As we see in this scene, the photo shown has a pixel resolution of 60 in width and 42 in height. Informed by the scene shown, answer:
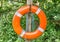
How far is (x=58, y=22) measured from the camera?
20.3 feet

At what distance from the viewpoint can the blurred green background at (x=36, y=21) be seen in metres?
5.93

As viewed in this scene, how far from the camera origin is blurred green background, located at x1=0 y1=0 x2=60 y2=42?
5.93 metres

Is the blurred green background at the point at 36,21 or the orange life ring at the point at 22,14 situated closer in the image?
the orange life ring at the point at 22,14

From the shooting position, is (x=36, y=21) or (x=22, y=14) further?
(x=36, y=21)

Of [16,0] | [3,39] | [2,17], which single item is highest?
[16,0]

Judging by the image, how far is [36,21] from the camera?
626 centimetres

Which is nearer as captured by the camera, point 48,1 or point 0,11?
point 48,1

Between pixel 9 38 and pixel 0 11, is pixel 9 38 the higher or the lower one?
the lower one

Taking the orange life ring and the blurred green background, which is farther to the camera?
the blurred green background

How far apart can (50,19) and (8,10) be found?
3.35 ft

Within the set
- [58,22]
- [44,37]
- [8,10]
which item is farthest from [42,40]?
[8,10]

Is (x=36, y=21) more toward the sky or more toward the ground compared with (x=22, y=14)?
more toward the ground

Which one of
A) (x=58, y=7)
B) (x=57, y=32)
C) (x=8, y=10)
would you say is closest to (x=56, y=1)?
(x=58, y=7)

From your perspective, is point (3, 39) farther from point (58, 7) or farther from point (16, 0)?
point (58, 7)
